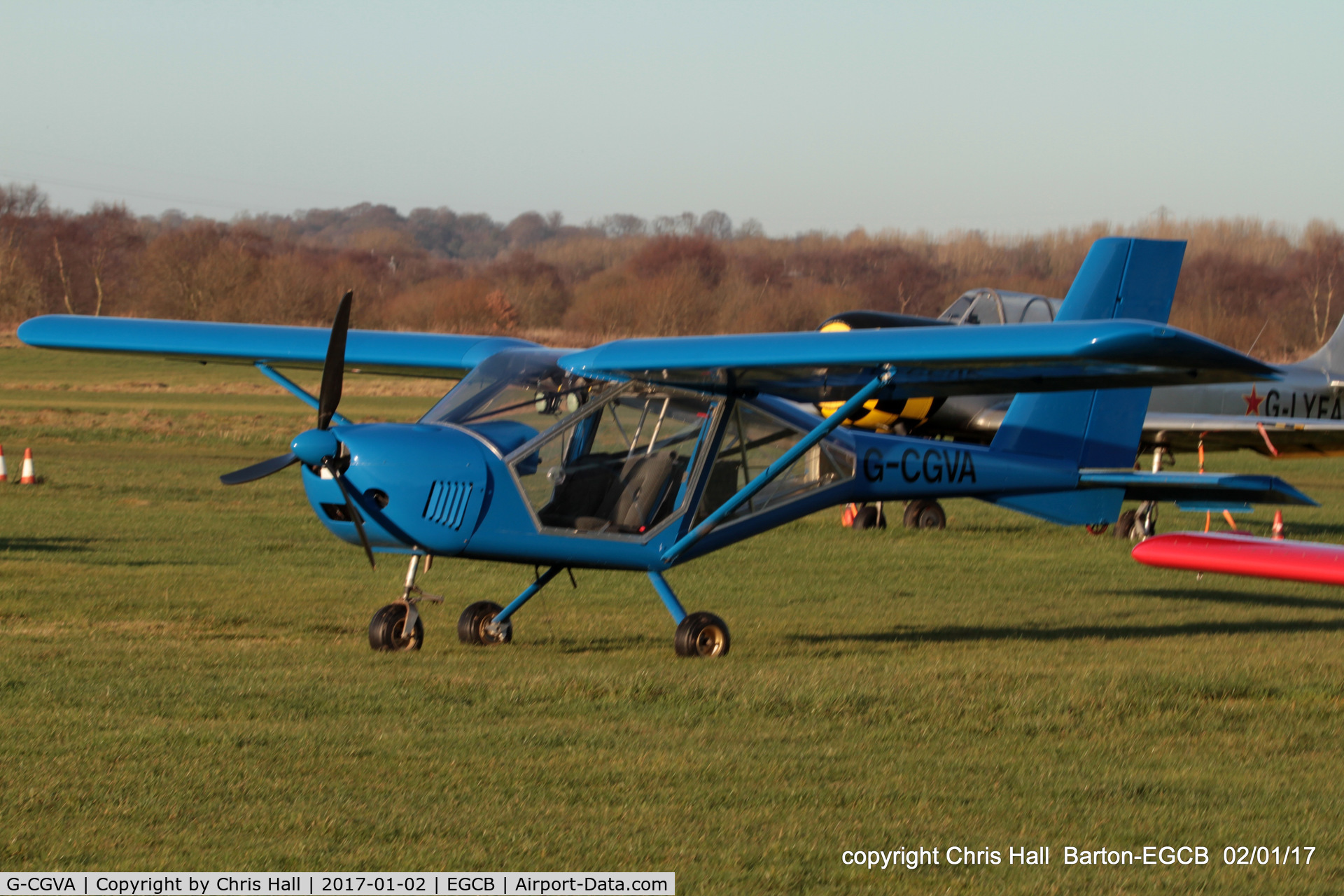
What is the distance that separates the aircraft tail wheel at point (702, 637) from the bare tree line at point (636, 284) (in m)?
54.4

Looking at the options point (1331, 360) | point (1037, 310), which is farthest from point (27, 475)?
point (1331, 360)

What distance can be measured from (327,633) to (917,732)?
4.71m

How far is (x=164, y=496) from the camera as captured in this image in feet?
66.0

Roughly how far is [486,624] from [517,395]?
5.28ft

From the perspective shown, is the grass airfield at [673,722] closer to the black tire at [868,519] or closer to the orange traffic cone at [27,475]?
the black tire at [868,519]

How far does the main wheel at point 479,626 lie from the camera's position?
9828 millimetres

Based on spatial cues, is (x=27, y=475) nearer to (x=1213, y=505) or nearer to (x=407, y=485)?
(x=407, y=485)

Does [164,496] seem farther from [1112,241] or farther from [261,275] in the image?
[261,275]

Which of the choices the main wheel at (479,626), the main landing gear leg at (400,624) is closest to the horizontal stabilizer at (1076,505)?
the main wheel at (479,626)

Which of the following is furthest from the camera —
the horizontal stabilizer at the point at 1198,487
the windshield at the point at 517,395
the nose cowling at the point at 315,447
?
the horizontal stabilizer at the point at 1198,487

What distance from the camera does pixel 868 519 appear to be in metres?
19.1

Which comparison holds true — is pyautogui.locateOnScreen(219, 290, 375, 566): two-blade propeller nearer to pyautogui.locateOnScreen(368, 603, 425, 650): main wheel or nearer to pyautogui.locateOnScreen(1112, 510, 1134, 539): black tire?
pyautogui.locateOnScreen(368, 603, 425, 650): main wheel

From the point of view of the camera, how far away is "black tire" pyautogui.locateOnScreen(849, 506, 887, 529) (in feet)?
62.5

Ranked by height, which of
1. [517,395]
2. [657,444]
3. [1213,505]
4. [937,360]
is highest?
[937,360]
